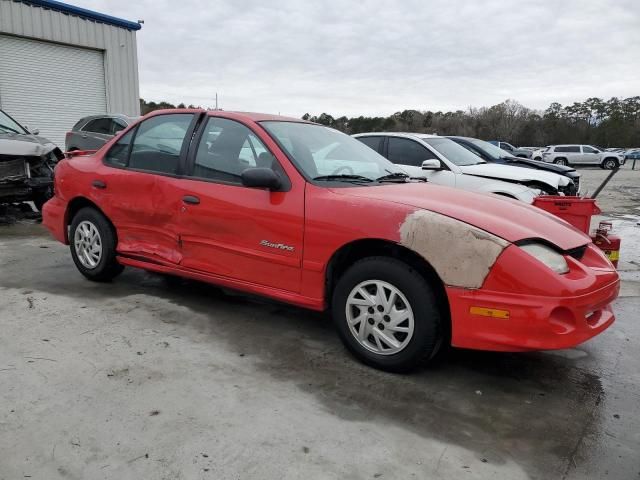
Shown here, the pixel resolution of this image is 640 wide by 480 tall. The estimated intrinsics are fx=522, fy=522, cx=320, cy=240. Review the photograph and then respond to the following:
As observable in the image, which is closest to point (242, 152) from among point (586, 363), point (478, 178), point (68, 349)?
point (68, 349)

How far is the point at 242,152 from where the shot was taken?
3812 millimetres

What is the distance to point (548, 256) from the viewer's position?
2910 mm

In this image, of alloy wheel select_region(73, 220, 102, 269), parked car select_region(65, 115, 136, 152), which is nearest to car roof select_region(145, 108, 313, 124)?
alloy wheel select_region(73, 220, 102, 269)

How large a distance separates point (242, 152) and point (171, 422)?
6.54ft

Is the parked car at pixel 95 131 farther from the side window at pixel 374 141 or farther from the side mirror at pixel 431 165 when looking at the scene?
the side mirror at pixel 431 165

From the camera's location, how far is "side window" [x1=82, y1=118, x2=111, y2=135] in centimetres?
1208

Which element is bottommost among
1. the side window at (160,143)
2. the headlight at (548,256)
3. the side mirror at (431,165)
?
the headlight at (548,256)

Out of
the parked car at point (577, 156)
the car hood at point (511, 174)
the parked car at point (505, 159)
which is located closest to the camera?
the car hood at point (511, 174)

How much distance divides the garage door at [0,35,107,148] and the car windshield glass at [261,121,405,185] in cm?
1308

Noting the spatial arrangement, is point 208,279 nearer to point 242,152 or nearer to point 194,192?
point 194,192

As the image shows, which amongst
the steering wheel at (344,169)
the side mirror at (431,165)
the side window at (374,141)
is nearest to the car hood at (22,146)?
the side window at (374,141)

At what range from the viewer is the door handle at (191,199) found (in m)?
3.86

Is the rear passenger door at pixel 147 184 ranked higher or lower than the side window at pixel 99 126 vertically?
lower

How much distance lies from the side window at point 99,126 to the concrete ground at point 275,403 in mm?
8829
